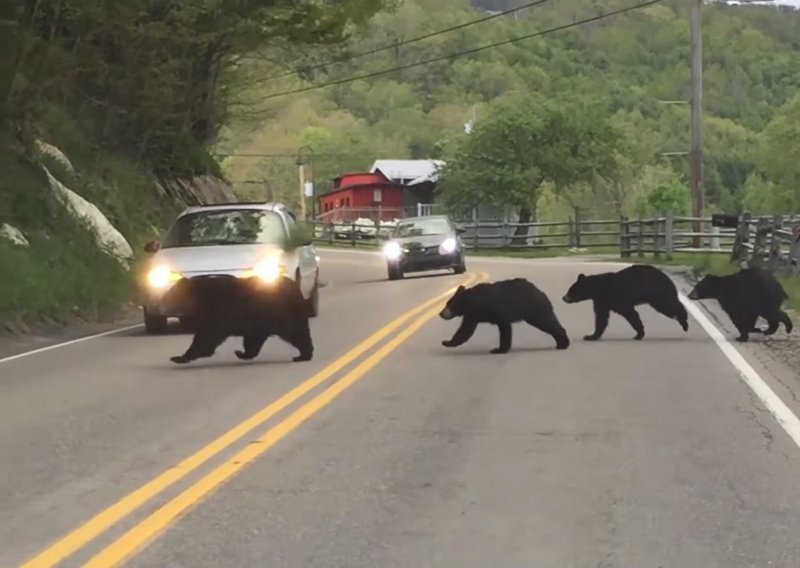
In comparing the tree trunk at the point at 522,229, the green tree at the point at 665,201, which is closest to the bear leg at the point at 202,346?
the tree trunk at the point at 522,229

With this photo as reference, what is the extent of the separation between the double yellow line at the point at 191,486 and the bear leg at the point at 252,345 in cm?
77

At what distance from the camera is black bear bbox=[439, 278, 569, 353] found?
13.5m

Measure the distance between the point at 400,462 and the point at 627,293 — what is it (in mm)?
7110

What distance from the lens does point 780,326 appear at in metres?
16.5

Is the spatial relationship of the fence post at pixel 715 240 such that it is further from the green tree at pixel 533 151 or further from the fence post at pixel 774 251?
the green tree at pixel 533 151

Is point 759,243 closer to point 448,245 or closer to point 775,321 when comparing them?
point 448,245

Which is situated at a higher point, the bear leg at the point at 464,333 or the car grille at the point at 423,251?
the bear leg at the point at 464,333

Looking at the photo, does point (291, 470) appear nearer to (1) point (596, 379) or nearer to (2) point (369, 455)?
(2) point (369, 455)

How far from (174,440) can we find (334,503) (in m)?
2.22

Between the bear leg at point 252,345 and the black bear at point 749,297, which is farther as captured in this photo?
the black bear at point 749,297

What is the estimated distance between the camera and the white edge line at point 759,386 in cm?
948

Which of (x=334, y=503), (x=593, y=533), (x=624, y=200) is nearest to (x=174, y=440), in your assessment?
(x=334, y=503)

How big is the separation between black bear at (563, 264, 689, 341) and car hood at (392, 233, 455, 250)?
15.5 meters

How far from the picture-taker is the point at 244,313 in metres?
12.7
